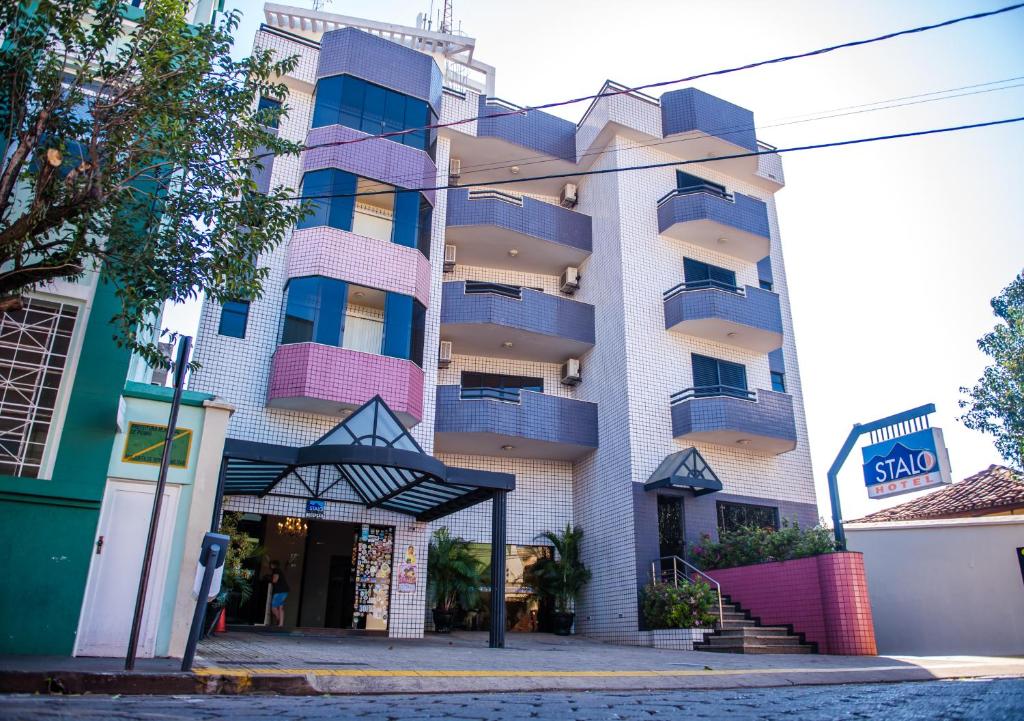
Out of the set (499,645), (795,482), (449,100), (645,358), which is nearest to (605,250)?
(645,358)

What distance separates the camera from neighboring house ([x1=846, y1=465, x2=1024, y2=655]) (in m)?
17.2

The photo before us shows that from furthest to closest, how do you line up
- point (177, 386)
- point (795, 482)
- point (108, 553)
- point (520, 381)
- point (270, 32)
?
point (520, 381) → point (795, 482) → point (270, 32) → point (108, 553) → point (177, 386)

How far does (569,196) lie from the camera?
83.1 ft

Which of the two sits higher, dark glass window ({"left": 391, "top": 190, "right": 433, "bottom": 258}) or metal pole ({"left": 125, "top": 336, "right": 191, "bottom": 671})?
dark glass window ({"left": 391, "top": 190, "right": 433, "bottom": 258})

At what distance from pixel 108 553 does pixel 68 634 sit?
1070mm

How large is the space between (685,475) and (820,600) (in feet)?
14.9

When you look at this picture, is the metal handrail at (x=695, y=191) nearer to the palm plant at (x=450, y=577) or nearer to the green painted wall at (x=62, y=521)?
the palm plant at (x=450, y=577)

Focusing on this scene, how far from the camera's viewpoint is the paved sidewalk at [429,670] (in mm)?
7230

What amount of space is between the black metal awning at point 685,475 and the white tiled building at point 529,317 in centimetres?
9

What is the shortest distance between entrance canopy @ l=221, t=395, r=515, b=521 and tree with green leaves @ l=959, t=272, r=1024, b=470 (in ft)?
60.4

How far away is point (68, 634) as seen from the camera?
9094 millimetres

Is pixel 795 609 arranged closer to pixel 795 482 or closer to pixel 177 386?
pixel 795 482

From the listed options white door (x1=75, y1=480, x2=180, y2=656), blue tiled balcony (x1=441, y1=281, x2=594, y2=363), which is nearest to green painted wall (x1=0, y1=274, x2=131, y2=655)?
white door (x1=75, y1=480, x2=180, y2=656)

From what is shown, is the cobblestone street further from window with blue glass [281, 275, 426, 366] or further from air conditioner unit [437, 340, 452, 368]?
air conditioner unit [437, 340, 452, 368]
